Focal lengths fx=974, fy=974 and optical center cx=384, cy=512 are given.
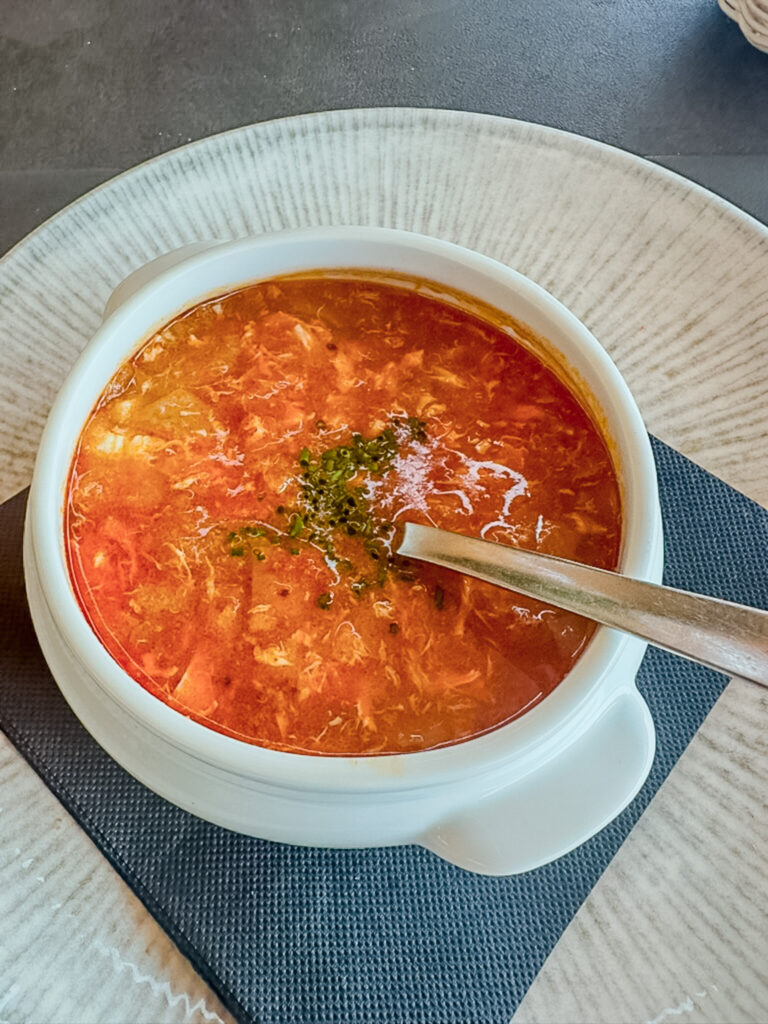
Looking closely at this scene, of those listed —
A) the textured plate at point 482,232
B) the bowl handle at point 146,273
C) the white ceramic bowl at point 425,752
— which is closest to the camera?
the white ceramic bowl at point 425,752

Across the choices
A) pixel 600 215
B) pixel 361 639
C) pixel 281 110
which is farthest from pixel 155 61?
pixel 361 639

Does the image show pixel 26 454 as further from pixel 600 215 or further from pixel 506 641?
pixel 600 215

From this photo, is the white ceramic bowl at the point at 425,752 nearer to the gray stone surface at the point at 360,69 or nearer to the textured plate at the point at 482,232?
the textured plate at the point at 482,232

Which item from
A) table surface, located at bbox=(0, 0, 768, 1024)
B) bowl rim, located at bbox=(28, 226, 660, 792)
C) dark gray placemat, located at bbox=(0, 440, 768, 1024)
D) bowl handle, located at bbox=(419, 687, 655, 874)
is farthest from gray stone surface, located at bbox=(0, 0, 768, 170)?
bowl handle, located at bbox=(419, 687, 655, 874)

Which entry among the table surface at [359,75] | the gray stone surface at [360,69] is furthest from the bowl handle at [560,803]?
the gray stone surface at [360,69]

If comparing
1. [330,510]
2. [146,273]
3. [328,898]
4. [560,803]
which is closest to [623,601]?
[560,803]

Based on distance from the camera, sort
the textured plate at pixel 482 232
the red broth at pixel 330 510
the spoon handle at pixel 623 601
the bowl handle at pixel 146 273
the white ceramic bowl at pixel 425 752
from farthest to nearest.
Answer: the textured plate at pixel 482 232, the bowl handle at pixel 146 273, the red broth at pixel 330 510, the white ceramic bowl at pixel 425 752, the spoon handle at pixel 623 601

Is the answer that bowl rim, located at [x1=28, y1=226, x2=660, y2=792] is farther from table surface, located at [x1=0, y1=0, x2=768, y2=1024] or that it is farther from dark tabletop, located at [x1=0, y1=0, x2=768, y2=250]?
dark tabletop, located at [x1=0, y1=0, x2=768, y2=250]
